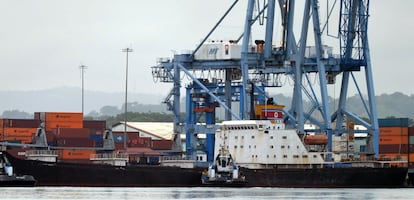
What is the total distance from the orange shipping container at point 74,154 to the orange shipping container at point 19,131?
17.7 ft

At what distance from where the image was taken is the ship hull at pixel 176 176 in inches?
3629

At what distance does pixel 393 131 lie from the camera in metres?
117

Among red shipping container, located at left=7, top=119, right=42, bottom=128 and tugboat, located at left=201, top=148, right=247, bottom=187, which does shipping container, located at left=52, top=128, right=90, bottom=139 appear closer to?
red shipping container, located at left=7, top=119, right=42, bottom=128

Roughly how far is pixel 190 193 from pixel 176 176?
1188 centimetres

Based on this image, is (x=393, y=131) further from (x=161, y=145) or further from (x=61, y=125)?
(x=61, y=125)

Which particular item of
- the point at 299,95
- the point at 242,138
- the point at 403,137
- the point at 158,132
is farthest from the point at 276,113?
the point at 158,132

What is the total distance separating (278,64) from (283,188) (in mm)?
15202

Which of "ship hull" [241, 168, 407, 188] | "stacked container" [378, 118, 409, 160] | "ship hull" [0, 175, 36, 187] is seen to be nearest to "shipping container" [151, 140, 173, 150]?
"stacked container" [378, 118, 409, 160]

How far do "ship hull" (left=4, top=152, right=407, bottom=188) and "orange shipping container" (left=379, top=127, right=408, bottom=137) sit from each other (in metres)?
16.0

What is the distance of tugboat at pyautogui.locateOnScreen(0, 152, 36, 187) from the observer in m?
88.7

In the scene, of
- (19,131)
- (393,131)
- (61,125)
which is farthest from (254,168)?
(61,125)

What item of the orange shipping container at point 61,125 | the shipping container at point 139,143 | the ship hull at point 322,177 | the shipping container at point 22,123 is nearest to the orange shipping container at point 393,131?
the ship hull at point 322,177

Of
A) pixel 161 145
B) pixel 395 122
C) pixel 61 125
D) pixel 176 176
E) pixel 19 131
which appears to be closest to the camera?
pixel 176 176

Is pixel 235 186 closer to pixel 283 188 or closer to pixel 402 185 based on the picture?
pixel 283 188
